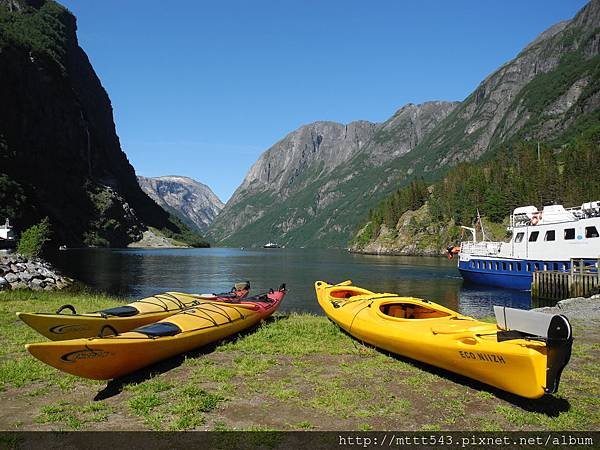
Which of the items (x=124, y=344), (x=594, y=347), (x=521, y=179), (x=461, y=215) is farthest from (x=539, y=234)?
(x=461, y=215)

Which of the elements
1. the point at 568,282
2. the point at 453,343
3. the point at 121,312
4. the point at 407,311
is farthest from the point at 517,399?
the point at 568,282

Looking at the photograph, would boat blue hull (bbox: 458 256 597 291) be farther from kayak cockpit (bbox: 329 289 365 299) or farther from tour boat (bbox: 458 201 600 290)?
kayak cockpit (bbox: 329 289 365 299)

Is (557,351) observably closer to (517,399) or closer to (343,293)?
(517,399)

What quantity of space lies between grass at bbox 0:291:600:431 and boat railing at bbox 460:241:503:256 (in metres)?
48.6

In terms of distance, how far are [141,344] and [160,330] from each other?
1.15 m

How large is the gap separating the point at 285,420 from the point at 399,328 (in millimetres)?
5339

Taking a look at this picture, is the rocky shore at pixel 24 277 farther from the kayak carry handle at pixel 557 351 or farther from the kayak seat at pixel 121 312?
the kayak carry handle at pixel 557 351

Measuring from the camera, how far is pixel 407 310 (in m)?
15.3

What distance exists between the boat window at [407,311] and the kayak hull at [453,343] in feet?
0.11

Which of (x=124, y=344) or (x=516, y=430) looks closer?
(x=516, y=430)

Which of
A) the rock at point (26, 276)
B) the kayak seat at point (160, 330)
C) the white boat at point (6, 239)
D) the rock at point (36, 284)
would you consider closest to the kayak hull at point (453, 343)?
the kayak seat at point (160, 330)

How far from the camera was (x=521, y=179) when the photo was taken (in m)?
132

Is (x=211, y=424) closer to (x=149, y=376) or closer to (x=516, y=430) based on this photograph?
(x=149, y=376)

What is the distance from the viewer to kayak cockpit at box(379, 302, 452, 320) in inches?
583
